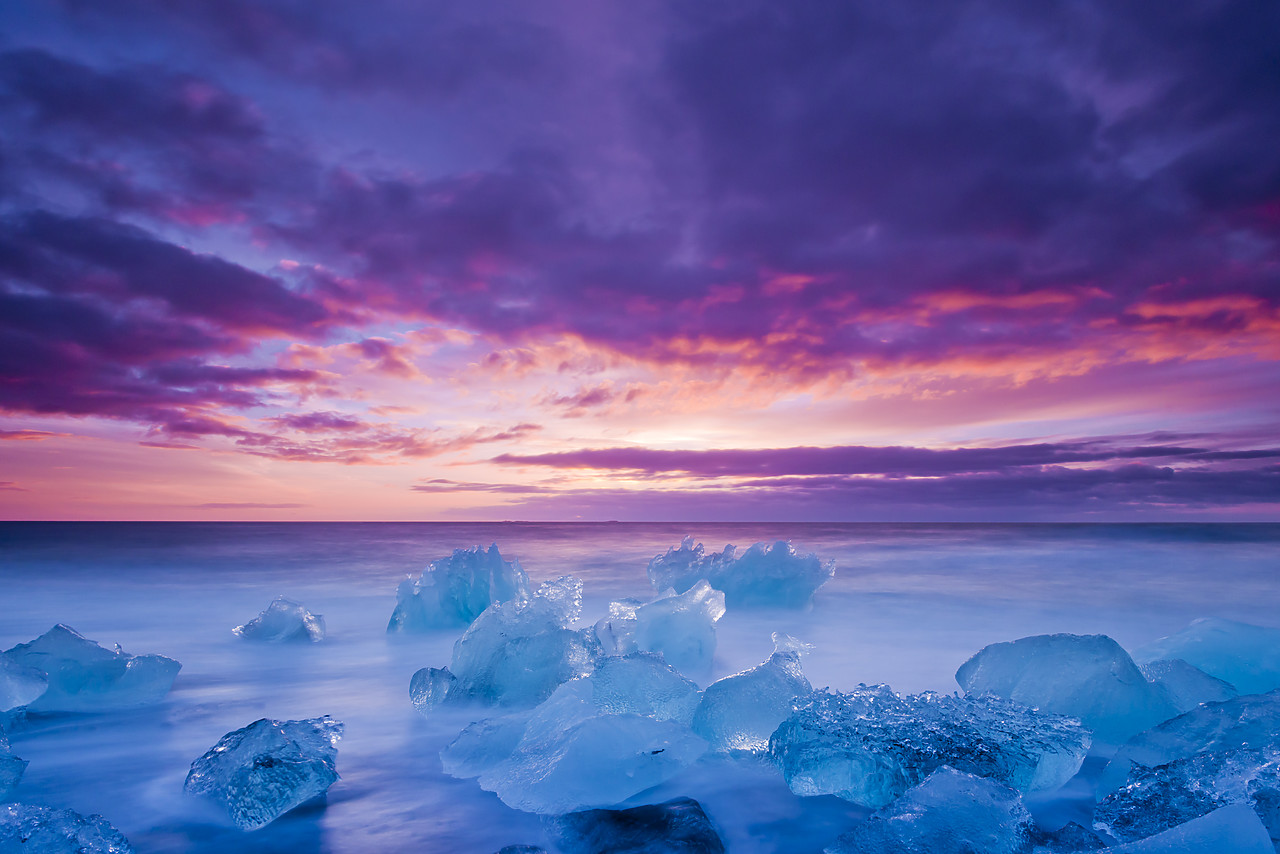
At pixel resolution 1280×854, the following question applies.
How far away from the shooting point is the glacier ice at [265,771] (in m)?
2.22

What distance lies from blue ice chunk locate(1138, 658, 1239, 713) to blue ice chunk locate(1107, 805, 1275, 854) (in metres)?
2.01

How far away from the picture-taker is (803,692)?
299 centimetres

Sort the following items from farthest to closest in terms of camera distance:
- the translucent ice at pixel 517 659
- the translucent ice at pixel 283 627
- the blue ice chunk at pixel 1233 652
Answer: the translucent ice at pixel 283 627
the translucent ice at pixel 517 659
the blue ice chunk at pixel 1233 652

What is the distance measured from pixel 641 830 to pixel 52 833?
1.72 metres

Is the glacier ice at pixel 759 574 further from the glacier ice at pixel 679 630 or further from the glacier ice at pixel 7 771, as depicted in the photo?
the glacier ice at pixel 7 771

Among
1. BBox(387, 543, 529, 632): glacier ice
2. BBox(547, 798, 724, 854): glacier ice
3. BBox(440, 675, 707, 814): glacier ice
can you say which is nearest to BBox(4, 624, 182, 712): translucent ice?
BBox(440, 675, 707, 814): glacier ice

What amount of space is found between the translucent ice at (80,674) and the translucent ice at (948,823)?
4073 millimetres

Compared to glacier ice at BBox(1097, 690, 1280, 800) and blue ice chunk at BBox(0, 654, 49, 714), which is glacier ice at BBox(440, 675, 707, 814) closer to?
glacier ice at BBox(1097, 690, 1280, 800)

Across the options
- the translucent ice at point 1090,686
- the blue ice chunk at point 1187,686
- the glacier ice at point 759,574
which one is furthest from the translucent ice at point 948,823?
the glacier ice at point 759,574

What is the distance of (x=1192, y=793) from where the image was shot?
74.6 inches

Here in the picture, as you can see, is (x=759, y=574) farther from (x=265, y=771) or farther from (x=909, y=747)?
(x=265, y=771)

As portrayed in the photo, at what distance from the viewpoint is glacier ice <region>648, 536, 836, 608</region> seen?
803 cm

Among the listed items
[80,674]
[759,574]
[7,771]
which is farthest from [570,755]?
[759,574]

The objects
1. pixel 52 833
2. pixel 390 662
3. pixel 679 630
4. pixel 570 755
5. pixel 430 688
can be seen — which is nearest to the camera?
pixel 52 833
